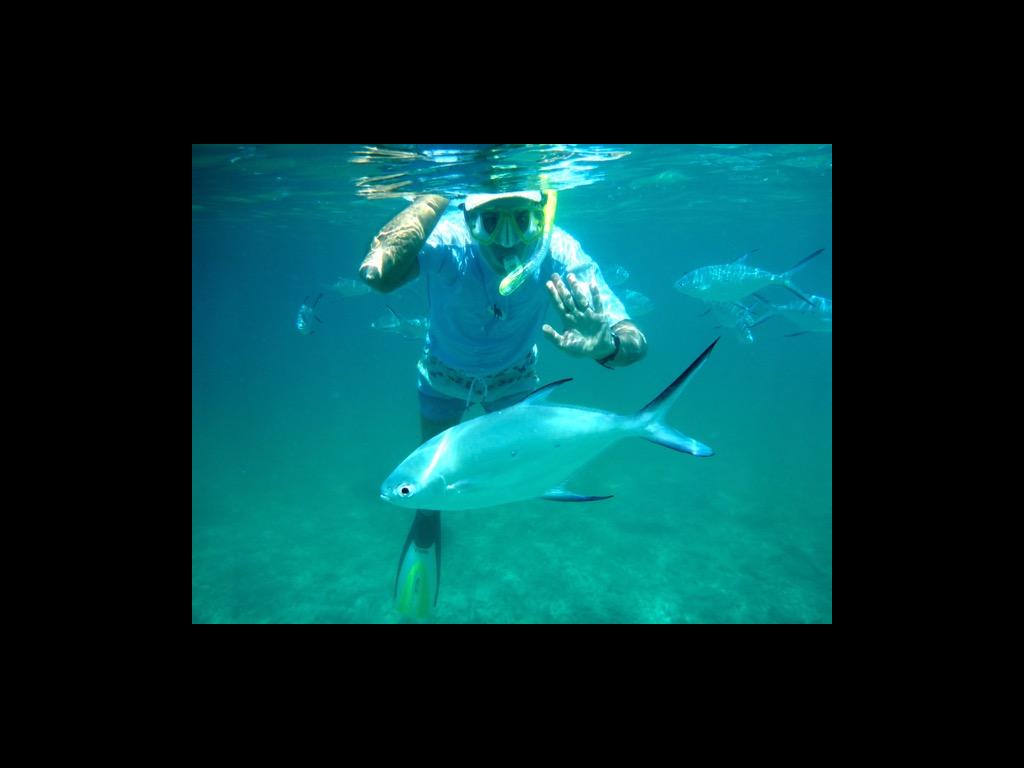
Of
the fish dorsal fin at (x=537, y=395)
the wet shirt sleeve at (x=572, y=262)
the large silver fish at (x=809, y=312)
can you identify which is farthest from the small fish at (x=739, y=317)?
the fish dorsal fin at (x=537, y=395)

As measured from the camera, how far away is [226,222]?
83.2ft

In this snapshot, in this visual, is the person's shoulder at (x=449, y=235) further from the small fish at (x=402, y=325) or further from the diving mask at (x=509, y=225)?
the small fish at (x=402, y=325)

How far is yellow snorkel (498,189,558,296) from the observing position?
3.58 meters

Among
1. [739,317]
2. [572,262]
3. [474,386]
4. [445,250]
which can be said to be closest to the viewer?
[445,250]

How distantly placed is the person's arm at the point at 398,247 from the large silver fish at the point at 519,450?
1171mm

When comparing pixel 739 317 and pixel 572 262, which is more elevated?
pixel 572 262

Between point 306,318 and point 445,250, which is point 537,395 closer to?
point 445,250

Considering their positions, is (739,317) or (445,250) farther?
(739,317)

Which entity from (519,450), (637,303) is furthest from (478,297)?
(637,303)

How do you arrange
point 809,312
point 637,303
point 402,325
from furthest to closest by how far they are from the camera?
point 637,303, point 402,325, point 809,312

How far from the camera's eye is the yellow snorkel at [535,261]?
358 cm

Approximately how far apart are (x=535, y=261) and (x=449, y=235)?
854 millimetres

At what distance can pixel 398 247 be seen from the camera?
3.42m

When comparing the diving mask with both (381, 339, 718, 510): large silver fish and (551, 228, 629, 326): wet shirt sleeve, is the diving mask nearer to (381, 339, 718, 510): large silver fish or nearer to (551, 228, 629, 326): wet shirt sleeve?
(551, 228, 629, 326): wet shirt sleeve
